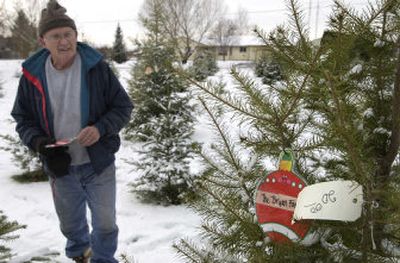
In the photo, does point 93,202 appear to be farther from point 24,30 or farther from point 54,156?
point 24,30

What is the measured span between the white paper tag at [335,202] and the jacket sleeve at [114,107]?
1.78 metres

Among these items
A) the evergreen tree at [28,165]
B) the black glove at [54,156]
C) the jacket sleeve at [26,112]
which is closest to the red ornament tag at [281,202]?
the black glove at [54,156]

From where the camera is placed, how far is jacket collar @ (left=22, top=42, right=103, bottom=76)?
259 centimetres

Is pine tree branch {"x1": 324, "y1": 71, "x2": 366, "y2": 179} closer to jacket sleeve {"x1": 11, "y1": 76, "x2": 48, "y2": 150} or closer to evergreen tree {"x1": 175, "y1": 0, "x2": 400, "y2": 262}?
evergreen tree {"x1": 175, "y1": 0, "x2": 400, "y2": 262}

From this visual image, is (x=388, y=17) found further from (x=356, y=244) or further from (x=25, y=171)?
(x=25, y=171)

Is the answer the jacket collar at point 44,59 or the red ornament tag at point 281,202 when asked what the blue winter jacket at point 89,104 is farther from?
the red ornament tag at point 281,202

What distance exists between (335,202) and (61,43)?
2086mm

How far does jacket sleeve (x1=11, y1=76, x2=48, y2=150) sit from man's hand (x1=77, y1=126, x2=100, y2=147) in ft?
1.21

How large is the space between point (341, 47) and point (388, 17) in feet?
1.03

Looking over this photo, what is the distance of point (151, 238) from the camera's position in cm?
378

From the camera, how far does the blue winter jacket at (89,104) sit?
2.58m

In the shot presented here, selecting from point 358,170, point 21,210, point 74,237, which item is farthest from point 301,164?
point 21,210

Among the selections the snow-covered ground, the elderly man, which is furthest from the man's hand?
the snow-covered ground

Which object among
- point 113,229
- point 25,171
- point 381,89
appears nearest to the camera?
point 381,89
